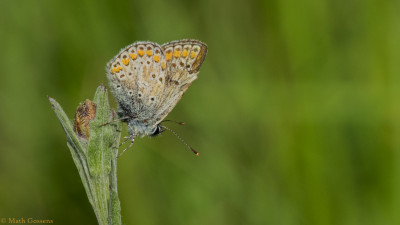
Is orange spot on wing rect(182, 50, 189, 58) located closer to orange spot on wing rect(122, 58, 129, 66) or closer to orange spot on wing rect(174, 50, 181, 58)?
orange spot on wing rect(174, 50, 181, 58)

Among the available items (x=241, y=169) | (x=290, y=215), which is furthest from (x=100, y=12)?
(x=290, y=215)

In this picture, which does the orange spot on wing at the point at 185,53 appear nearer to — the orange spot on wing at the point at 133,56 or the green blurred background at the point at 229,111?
the orange spot on wing at the point at 133,56

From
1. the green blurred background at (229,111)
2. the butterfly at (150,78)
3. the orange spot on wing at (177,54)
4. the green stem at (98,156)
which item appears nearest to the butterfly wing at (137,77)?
the butterfly at (150,78)

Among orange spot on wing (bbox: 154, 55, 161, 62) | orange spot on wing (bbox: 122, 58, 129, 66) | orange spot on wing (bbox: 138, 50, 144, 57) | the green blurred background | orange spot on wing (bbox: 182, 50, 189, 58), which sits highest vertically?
orange spot on wing (bbox: 138, 50, 144, 57)

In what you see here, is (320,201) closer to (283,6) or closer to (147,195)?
(147,195)

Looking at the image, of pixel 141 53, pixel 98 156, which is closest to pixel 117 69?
pixel 141 53

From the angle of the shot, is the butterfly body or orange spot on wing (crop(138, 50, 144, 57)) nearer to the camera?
the butterfly body

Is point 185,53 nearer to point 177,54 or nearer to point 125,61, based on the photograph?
point 177,54

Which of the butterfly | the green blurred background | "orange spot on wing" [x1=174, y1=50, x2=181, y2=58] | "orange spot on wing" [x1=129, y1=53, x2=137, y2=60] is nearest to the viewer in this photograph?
the butterfly

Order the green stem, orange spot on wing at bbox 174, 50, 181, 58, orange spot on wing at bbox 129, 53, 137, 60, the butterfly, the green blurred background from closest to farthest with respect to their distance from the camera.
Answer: the green stem → the butterfly → orange spot on wing at bbox 129, 53, 137, 60 → orange spot on wing at bbox 174, 50, 181, 58 → the green blurred background

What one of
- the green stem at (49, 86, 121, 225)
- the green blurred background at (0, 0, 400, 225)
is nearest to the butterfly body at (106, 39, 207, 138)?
the green blurred background at (0, 0, 400, 225)
